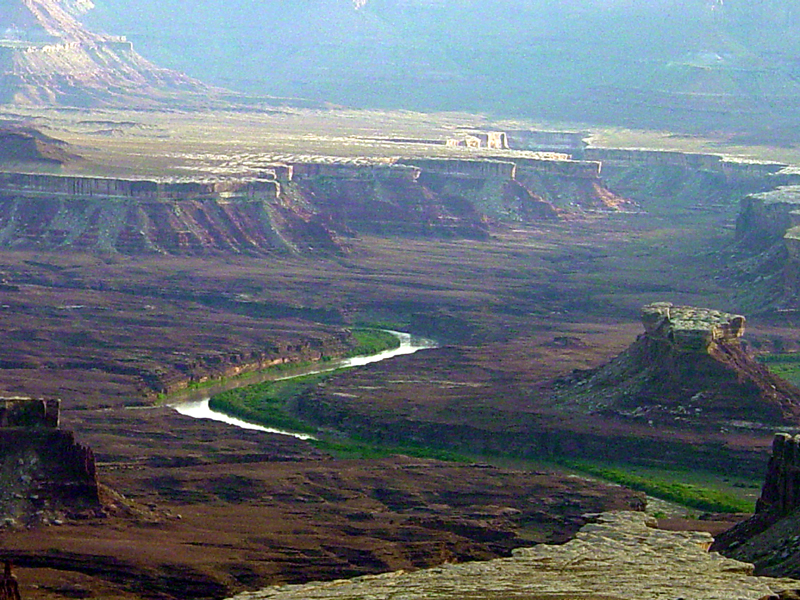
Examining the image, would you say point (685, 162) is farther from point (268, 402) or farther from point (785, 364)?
point (268, 402)

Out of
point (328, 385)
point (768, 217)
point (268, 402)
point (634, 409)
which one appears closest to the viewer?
point (634, 409)

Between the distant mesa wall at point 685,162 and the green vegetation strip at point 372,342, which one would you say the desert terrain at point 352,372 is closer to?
the green vegetation strip at point 372,342

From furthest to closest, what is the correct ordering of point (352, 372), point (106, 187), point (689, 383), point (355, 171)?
point (355, 171), point (106, 187), point (352, 372), point (689, 383)

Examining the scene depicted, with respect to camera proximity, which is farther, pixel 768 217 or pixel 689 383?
pixel 768 217

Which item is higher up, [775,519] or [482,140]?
[482,140]


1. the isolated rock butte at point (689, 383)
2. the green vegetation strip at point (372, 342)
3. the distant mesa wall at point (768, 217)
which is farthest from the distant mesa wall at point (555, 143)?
the isolated rock butte at point (689, 383)

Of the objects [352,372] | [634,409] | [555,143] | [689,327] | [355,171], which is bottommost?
[352,372]

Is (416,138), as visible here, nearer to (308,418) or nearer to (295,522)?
(308,418)

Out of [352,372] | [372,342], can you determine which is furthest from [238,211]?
[352,372]
